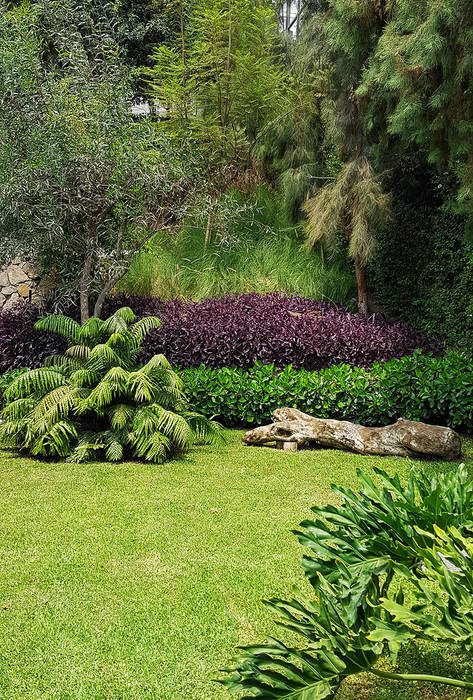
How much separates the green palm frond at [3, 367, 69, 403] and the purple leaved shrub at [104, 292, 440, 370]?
1878 millimetres

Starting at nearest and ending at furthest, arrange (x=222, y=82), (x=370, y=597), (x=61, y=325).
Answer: (x=370, y=597) < (x=61, y=325) < (x=222, y=82)

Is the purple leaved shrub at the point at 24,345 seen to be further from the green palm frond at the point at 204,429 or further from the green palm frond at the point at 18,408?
the green palm frond at the point at 204,429

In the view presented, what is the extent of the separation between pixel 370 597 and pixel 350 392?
191 inches

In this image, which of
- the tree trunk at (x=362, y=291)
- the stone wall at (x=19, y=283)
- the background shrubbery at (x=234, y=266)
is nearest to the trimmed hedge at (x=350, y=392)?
the tree trunk at (x=362, y=291)

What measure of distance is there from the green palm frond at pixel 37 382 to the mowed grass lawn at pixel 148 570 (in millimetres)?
774

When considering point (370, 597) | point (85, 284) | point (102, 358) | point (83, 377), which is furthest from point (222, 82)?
point (370, 597)

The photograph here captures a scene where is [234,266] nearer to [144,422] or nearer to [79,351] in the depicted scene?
[79,351]

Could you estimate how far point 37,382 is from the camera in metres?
6.04

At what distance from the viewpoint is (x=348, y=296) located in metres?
10.2

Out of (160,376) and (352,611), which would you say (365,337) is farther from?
(352,611)

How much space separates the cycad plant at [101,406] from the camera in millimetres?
5727

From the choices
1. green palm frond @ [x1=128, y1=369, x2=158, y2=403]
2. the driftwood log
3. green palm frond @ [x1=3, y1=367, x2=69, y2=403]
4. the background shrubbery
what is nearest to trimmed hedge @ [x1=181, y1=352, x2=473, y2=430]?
the driftwood log

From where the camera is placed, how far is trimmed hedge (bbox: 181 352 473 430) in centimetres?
650

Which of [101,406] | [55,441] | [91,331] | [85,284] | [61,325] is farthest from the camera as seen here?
[85,284]
